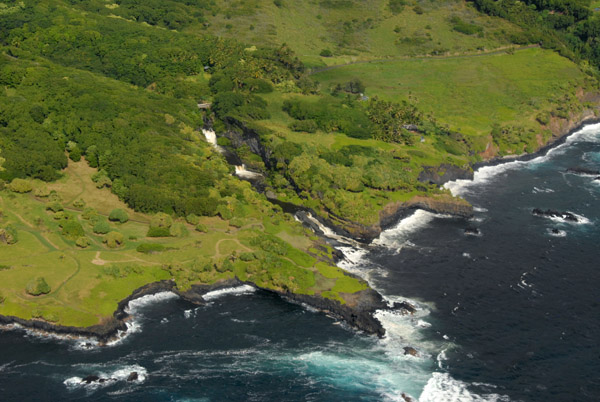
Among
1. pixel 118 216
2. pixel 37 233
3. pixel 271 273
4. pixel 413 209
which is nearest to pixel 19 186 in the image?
pixel 37 233

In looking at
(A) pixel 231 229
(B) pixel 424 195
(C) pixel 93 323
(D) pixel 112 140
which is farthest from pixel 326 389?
(D) pixel 112 140

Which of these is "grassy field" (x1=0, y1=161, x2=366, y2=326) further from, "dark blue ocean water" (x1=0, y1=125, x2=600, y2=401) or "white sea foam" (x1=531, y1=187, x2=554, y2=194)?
"white sea foam" (x1=531, y1=187, x2=554, y2=194)

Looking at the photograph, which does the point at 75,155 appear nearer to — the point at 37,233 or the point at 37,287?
the point at 37,233

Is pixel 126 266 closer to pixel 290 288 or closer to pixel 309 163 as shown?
pixel 290 288

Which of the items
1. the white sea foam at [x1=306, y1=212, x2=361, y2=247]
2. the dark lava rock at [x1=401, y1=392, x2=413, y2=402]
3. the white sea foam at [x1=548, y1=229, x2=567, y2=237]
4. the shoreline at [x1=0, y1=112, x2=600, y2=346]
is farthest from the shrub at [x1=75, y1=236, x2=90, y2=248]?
the white sea foam at [x1=548, y1=229, x2=567, y2=237]

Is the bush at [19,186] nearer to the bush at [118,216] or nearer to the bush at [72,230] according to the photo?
the bush at [72,230]

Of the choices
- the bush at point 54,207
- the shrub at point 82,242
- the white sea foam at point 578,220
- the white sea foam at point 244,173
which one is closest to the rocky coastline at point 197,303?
the shrub at point 82,242
